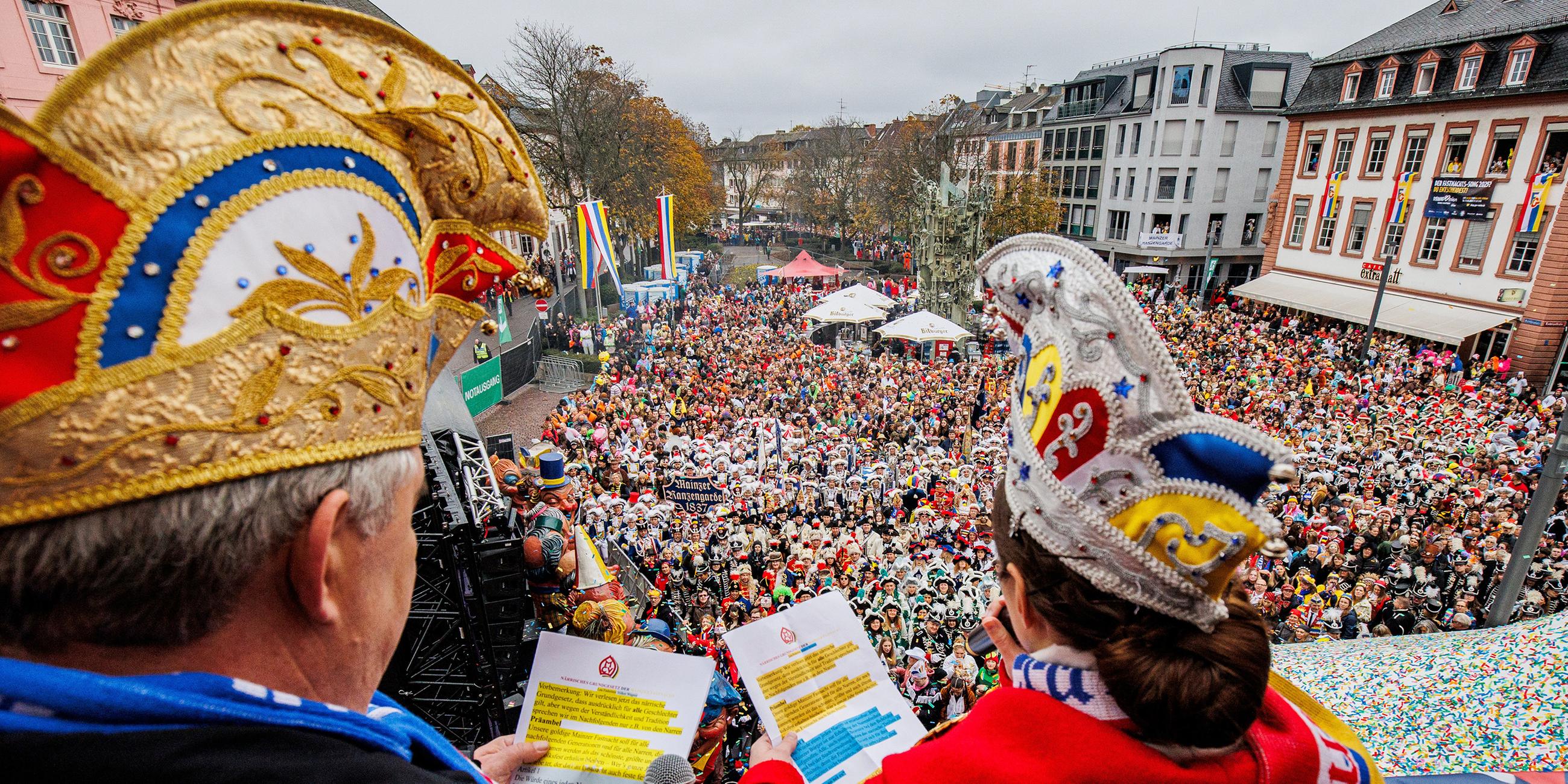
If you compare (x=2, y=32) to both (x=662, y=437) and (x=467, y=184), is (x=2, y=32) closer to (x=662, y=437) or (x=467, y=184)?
(x=662, y=437)

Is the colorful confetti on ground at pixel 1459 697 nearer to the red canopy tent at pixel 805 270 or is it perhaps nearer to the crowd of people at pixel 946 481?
the crowd of people at pixel 946 481

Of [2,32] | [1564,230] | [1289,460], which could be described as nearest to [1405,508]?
[1289,460]

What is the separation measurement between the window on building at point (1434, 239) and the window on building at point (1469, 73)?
163 inches

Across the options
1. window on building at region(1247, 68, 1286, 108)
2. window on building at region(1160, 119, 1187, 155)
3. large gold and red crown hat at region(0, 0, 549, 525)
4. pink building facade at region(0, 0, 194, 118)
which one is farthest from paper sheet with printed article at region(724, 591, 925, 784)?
window on building at region(1247, 68, 1286, 108)

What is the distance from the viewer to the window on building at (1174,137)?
3694 cm

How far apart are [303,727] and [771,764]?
1635 millimetres

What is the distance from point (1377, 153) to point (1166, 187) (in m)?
13.1

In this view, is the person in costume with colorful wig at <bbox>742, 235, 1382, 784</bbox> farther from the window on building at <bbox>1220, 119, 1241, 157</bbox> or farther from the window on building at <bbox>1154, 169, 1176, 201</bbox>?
the window on building at <bbox>1220, 119, 1241, 157</bbox>

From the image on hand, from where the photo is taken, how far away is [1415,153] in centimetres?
2375

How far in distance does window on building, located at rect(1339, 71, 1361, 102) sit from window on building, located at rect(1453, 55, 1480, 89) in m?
3.86

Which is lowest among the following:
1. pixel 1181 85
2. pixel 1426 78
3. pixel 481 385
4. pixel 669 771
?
pixel 481 385

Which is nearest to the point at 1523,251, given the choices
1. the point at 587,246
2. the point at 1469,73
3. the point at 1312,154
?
the point at 1469,73

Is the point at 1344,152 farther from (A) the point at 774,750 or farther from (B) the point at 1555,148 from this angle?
(A) the point at 774,750

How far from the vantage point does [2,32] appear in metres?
13.0
